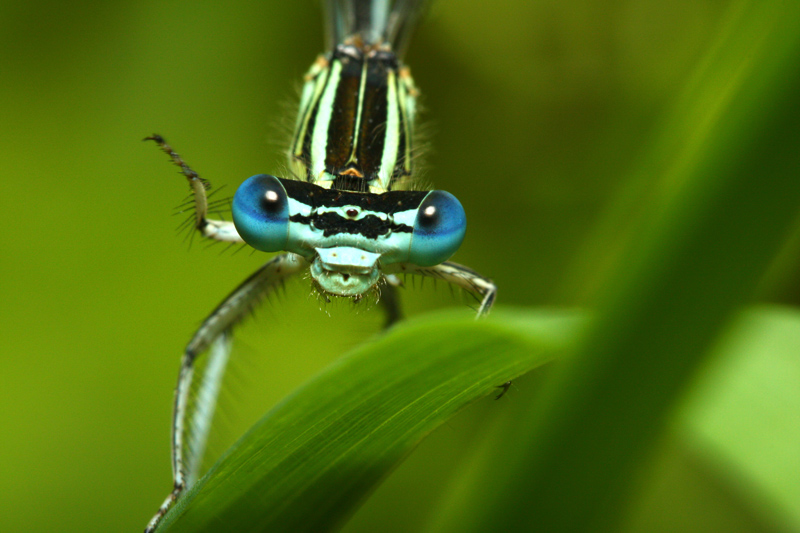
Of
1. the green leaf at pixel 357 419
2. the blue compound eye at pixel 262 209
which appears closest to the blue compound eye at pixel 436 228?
the blue compound eye at pixel 262 209

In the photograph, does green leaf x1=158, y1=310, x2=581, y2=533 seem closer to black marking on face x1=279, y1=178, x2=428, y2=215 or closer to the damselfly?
the damselfly

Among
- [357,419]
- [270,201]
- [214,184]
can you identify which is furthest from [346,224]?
[214,184]

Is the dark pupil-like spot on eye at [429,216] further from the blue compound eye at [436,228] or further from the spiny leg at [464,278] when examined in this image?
the spiny leg at [464,278]

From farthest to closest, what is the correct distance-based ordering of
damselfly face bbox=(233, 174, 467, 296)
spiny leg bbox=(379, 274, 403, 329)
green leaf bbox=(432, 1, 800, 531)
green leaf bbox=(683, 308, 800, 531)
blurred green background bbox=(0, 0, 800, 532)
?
blurred green background bbox=(0, 0, 800, 532)
spiny leg bbox=(379, 274, 403, 329)
damselfly face bbox=(233, 174, 467, 296)
green leaf bbox=(683, 308, 800, 531)
green leaf bbox=(432, 1, 800, 531)

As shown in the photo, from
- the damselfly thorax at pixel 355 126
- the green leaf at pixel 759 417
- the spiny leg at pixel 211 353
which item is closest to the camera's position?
the green leaf at pixel 759 417

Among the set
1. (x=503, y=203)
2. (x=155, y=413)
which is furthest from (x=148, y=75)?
(x=503, y=203)

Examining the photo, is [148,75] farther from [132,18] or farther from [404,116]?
[404,116]

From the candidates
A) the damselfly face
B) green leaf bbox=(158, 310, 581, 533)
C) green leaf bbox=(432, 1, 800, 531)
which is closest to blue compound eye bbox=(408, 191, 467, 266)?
the damselfly face

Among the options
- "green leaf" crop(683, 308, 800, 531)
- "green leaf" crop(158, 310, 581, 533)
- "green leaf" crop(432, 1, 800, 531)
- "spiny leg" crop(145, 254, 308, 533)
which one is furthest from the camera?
"spiny leg" crop(145, 254, 308, 533)
